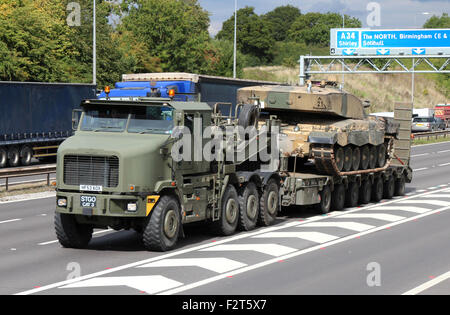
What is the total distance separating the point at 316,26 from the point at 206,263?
408ft

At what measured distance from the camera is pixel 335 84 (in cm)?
2619

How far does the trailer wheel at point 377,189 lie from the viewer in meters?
25.6

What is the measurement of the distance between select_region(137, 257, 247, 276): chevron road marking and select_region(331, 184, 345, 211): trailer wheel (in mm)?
8596

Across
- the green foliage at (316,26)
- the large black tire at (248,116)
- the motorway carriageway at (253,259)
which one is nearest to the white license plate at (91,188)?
the motorway carriageway at (253,259)

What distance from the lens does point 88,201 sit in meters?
15.1

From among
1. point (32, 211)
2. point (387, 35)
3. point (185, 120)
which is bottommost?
point (32, 211)

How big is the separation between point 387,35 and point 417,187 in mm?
26251

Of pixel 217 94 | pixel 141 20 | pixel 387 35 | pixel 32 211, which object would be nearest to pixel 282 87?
pixel 32 211

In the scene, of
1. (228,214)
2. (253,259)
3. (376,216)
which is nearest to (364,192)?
(376,216)

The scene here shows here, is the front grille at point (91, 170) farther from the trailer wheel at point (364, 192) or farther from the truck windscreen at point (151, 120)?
the trailer wheel at point (364, 192)

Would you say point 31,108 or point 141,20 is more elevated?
point 141,20

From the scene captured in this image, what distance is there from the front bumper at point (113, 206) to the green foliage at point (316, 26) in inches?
4492

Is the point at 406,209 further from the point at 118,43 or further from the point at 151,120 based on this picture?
the point at 118,43
